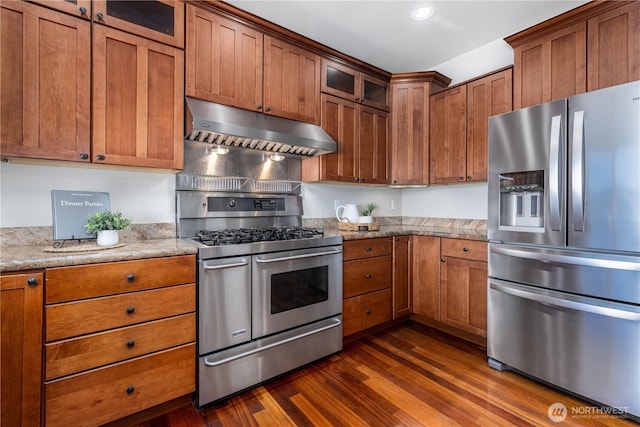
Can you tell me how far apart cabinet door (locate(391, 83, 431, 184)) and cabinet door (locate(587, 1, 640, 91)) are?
1306 millimetres

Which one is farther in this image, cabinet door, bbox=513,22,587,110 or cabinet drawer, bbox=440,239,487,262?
cabinet drawer, bbox=440,239,487,262

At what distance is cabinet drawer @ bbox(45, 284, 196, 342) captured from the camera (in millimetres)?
1370

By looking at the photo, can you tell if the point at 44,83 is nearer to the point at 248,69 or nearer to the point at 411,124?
the point at 248,69

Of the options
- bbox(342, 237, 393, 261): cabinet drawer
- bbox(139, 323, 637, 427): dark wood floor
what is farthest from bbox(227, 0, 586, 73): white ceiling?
bbox(139, 323, 637, 427): dark wood floor

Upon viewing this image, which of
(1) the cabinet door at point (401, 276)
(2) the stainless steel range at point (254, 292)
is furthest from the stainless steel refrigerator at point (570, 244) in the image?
(2) the stainless steel range at point (254, 292)

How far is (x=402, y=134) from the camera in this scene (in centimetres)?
318

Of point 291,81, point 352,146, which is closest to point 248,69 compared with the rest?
point 291,81

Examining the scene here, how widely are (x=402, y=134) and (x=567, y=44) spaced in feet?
4.68

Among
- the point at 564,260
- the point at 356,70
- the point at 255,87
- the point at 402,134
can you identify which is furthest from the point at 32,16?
the point at 564,260

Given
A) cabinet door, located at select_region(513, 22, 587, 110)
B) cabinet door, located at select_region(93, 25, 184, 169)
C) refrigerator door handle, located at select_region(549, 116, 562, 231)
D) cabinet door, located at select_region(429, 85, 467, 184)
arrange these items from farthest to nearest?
cabinet door, located at select_region(429, 85, 467, 184), cabinet door, located at select_region(513, 22, 587, 110), refrigerator door handle, located at select_region(549, 116, 562, 231), cabinet door, located at select_region(93, 25, 184, 169)

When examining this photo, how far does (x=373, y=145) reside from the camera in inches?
121

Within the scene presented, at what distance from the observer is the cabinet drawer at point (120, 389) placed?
138 centimetres

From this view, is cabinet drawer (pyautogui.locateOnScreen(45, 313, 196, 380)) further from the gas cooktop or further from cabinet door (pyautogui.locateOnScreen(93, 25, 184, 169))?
cabinet door (pyautogui.locateOnScreen(93, 25, 184, 169))

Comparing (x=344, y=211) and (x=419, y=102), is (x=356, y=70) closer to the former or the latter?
(x=419, y=102)
